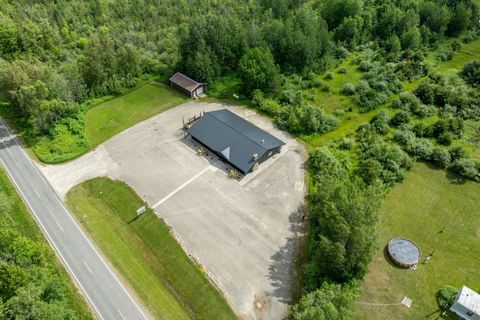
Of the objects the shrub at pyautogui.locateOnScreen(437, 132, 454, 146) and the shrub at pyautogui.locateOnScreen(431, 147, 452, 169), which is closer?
the shrub at pyautogui.locateOnScreen(431, 147, 452, 169)

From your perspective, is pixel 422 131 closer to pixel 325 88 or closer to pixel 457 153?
pixel 457 153

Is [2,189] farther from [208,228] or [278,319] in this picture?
[278,319]

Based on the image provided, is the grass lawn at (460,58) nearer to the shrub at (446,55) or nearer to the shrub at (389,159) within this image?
the shrub at (446,55)

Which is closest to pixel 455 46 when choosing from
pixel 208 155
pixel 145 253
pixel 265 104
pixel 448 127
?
pixel 448 127

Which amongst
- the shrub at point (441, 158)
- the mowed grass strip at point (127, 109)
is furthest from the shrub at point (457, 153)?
the mowed grass strip at point (127, 109)

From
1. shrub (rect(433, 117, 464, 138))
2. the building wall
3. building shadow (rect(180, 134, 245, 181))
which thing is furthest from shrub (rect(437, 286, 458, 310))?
the building wall

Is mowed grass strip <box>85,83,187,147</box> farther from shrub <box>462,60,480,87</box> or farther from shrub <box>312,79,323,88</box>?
shrub <box>462,60,480,87</box>
